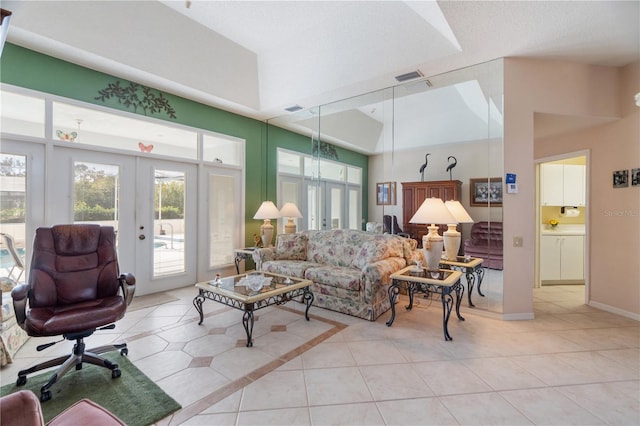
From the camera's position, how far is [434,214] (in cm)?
337

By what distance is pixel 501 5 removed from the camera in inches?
104

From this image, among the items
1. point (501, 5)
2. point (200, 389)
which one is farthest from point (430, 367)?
point (501, 5)

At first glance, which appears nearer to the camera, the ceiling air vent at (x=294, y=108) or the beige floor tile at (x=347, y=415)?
the beige floor tile at (x=347, y=415)

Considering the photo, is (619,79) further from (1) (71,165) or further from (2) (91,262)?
(1) (71,165)

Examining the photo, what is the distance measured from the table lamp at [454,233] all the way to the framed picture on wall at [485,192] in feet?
0.55

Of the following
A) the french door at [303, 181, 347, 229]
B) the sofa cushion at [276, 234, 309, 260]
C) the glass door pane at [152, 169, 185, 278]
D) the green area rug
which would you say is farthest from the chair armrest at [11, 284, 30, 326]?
the french door at [303, 181, 347, 229]

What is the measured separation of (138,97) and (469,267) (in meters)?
4.95

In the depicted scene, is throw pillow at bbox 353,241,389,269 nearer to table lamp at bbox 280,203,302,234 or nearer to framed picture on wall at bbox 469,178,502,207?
framed picture on wall at bbox 469,178,502,207

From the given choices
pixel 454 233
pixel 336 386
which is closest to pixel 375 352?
pixel 336 386

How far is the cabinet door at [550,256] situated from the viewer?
4.84 meters

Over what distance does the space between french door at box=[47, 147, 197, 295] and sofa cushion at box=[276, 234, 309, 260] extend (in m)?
1.52

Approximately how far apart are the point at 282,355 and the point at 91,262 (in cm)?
191

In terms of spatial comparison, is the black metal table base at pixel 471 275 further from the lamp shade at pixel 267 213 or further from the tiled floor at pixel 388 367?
the lamp shade at pixel 267 213

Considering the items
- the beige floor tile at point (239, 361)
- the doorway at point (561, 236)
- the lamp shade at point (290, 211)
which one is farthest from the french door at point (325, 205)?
the doorway at point (561, 236)
